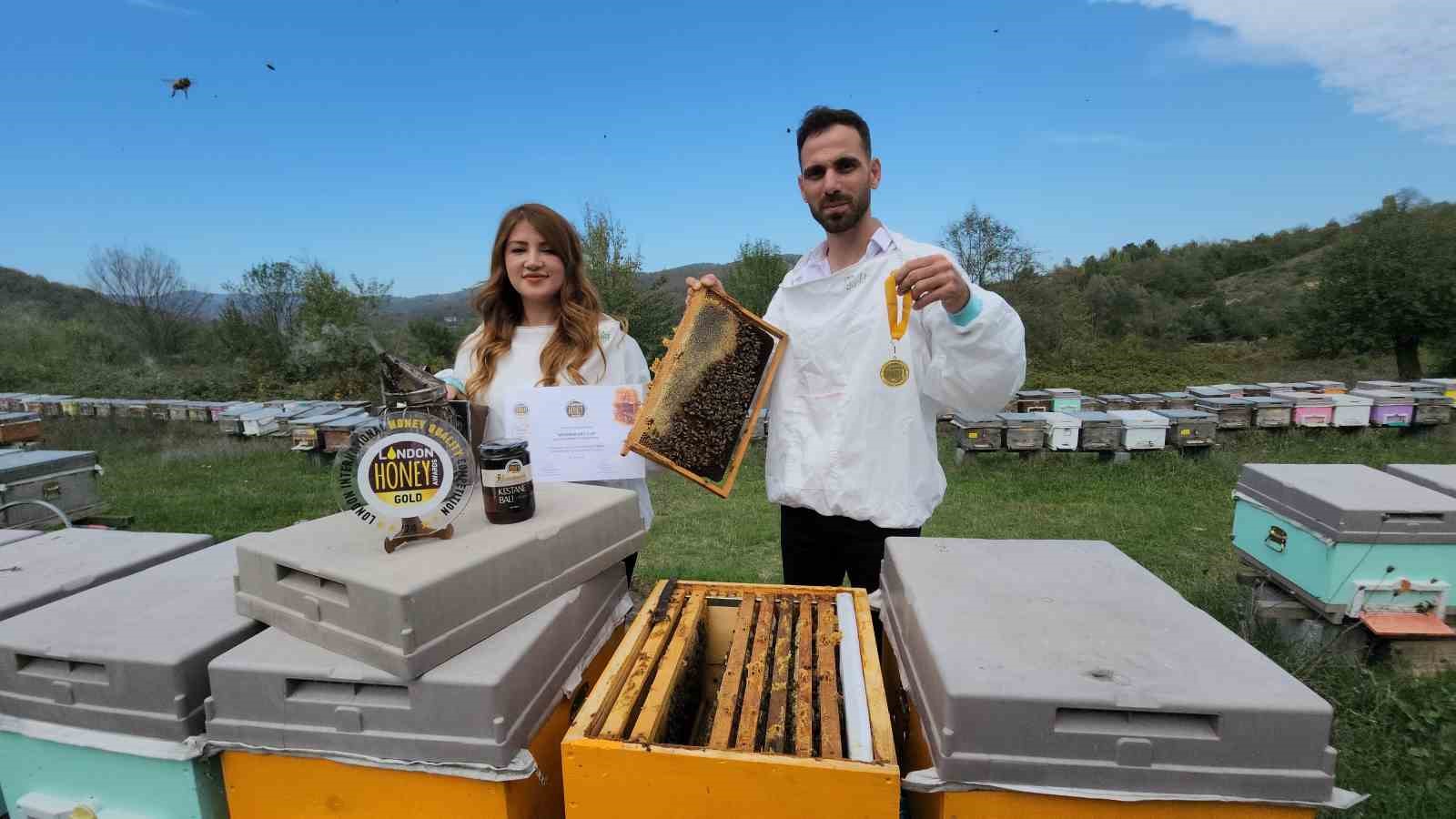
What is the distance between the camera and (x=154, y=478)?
11.5m

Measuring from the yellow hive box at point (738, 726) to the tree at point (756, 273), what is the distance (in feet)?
122

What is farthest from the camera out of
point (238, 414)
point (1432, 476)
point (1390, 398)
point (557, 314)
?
point (238, 414)

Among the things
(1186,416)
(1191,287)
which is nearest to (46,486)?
(1186,416)

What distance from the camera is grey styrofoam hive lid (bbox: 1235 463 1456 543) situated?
3.66 meters

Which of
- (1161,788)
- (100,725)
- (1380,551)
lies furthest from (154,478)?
(1380,551)

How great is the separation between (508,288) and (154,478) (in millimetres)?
→ 12001

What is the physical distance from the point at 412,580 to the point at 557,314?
1.98 metres

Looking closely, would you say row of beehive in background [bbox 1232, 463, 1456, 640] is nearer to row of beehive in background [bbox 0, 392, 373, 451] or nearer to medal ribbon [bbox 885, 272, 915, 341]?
medal ribbon [bbox 885, 272, 915, 341]

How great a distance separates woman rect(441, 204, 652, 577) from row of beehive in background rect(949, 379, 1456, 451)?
26.7 ft

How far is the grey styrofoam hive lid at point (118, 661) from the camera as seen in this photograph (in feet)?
5.25

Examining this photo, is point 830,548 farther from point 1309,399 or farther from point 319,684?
point 1309,399

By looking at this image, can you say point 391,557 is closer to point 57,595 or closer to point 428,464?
point 428,464

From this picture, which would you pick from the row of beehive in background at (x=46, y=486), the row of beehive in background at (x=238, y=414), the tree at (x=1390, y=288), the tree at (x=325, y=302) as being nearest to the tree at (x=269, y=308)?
the tree at (x=325, y=302)

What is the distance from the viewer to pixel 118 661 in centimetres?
160
